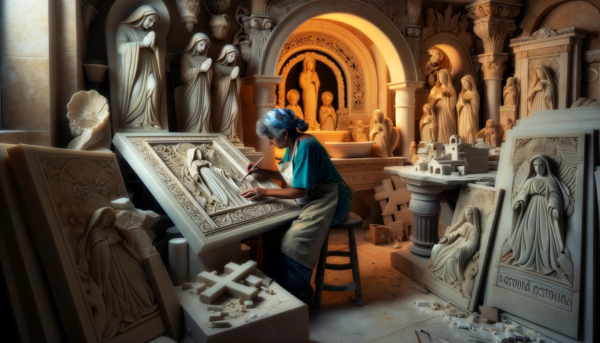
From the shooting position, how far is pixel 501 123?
715cm

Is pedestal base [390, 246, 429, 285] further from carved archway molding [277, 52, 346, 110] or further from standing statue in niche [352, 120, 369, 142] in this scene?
carved archway molding [277, 52, 346, 110]

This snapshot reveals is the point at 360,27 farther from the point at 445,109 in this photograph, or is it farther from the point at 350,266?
the point at 350,266

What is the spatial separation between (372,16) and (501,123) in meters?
3.00

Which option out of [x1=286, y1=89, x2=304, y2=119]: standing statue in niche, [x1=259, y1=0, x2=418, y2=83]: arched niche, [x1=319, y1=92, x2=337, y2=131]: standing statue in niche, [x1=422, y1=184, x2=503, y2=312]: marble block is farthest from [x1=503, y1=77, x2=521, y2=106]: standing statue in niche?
[x1=422, y1=184, x2=503, y2=312]: marble block

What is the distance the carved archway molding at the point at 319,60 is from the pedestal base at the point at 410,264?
357cm

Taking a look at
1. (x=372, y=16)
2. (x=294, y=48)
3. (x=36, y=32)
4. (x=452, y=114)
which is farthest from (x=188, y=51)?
(x=452, y=114)

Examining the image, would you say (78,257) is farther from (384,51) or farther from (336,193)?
(384,51)

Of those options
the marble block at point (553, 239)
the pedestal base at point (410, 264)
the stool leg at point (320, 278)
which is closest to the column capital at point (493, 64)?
the marble block at point (553, 239)

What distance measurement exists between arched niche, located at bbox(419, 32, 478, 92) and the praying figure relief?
191 cm

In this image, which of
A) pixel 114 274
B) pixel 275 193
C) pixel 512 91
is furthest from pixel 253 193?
pixel 512 91

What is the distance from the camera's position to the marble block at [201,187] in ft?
9.30

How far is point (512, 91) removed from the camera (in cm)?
695

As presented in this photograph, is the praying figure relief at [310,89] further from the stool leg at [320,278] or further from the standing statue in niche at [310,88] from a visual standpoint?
the stool leg at [320,278]

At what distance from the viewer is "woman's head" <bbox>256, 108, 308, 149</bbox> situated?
3258mm
